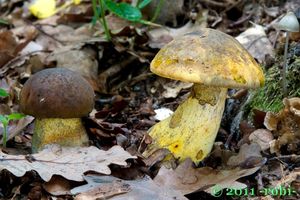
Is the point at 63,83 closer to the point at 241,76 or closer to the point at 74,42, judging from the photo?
the point at 241,76

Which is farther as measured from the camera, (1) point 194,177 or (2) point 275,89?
(2) point 275,89

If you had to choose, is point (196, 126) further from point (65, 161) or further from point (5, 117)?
point (5, 117)

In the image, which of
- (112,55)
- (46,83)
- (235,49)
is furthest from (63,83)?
(112,55)

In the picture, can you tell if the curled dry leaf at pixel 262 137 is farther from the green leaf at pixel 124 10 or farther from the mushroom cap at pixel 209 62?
the green leaf at pixel 124 10

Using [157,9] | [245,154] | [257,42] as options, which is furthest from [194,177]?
[157,9]

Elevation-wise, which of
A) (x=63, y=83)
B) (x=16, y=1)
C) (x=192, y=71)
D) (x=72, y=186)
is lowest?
(x=16, y=1)

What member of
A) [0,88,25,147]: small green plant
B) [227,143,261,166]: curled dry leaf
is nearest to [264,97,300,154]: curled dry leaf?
[227,143,261,166]: curled dry leaf
